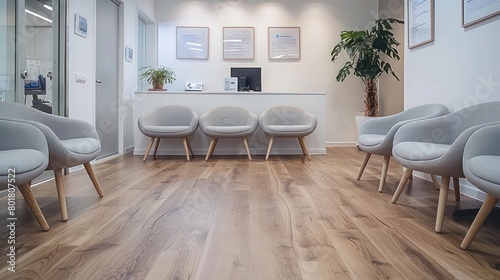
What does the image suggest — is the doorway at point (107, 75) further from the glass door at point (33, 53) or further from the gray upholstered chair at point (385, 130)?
the gray upholstered chair at point (385, 130)

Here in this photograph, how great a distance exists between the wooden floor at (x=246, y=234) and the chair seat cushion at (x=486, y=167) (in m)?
0.30

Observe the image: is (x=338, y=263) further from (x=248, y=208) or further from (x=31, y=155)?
(x=31, y=155)

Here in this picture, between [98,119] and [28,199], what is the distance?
2520 mm

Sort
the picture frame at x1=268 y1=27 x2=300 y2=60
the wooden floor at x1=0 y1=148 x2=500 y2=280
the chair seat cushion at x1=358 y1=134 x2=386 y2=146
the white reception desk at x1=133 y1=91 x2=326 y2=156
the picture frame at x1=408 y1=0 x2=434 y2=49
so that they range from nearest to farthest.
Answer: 1. the wooden floor at x1=0 y1=148 x2=500 y2=280
2. the chair seat cushion at x1=358 y1=134 x2=386 y2=146
3. the picture frame at x1=408 y1=0 x2=434 y2=49
4. the white reception desk at x1=133 y1=91 x2=326 y2=156
5. the picture frame at x1=268 y1=27 x2=300 y2=60

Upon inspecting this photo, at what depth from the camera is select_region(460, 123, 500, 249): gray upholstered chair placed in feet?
3.56

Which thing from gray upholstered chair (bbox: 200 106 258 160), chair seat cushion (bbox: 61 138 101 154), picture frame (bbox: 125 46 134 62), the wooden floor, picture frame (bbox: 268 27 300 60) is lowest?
the wooden floor

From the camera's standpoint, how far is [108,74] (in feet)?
13.0

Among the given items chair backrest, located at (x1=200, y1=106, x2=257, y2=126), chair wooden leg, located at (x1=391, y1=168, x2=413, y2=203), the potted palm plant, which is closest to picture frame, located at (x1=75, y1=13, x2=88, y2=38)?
chair backrest, located at (x1=200, y1=106, x2=257, y2=126)

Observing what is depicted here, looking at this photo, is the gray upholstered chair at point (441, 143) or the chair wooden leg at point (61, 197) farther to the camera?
the chair wooden leg at point (61, 197)

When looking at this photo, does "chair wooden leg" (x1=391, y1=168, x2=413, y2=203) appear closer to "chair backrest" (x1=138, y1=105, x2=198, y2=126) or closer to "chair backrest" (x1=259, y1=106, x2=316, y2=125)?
"chair backrest" (x1=259, y1=106, x2=316, y2=125)

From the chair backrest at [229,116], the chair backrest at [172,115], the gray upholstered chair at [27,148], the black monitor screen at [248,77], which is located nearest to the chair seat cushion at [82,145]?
the gray upholstered chair at [27,148]

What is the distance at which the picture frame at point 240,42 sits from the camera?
5.74 metres

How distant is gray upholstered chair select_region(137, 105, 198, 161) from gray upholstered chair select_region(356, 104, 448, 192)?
6.58 ft

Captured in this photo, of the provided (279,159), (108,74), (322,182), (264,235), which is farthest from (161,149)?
(264,235)
